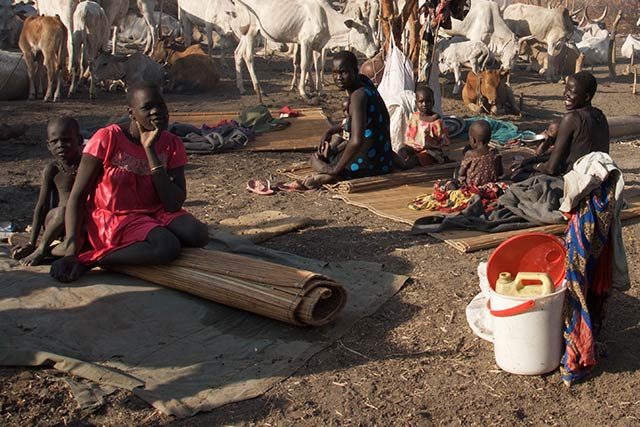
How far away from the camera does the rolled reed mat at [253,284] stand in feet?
12.9

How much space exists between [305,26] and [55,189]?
9053mm

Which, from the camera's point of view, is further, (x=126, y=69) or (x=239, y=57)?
(x=239, y=57)

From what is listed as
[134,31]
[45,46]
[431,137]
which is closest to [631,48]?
[134,31]

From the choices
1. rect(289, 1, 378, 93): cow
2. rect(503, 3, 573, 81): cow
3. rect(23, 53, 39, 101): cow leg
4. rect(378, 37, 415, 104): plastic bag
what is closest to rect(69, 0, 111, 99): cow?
rect(23, 53, 39, 101): cow leg

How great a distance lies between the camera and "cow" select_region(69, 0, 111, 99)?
41.3 feet

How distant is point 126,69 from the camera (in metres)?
13.2

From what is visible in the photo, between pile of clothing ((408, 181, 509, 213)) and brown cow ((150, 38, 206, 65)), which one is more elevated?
brown cow ((150, 38, 206, 65))

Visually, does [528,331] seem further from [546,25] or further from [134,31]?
[134,31]

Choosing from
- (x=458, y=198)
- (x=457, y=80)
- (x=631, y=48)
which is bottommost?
(x=458, y=198)

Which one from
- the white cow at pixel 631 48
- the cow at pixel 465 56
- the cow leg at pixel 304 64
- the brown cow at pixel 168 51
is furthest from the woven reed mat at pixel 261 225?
the white cow at pixel 631 48

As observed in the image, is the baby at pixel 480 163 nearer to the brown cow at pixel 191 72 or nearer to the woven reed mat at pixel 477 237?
the woven reed mat at pixel 477 237

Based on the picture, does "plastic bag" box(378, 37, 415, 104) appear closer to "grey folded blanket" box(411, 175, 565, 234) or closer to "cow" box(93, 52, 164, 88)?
"grey folded blanket" box(411, 175, 565, 234)

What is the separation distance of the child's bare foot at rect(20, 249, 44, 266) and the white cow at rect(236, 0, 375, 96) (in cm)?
886

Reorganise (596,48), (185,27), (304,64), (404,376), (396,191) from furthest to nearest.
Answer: (596,48) < (185,27) < (304,64) < (396,191) < (404,376)
